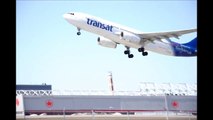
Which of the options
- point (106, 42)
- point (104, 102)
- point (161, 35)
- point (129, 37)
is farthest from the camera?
point (104, 102)

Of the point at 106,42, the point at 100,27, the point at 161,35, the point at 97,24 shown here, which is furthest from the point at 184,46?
the point at 97,24

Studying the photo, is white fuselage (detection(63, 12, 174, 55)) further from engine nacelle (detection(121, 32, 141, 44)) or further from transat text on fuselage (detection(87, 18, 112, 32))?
engine nacelle (detection(121, 32, 141, 44))

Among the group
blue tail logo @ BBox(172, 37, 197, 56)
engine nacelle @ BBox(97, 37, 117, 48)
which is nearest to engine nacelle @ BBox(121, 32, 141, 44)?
engine nacelle @ BBox(97, 37, 117, 48)

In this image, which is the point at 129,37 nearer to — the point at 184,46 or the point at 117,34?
the point at 117,34

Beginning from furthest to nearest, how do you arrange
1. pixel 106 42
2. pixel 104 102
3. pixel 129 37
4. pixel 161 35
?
1. pixel 104 102
2. pixel 161 35
3. pixel 106 42
4. pixel 129 37

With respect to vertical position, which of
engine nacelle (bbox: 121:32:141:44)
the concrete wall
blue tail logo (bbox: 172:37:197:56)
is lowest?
the concrete wall

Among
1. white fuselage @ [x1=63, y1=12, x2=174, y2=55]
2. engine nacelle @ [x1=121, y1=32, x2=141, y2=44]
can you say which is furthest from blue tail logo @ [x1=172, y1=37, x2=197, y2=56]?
engine nacelle @ [x1=121, y1=32, x2=141, y2=44]

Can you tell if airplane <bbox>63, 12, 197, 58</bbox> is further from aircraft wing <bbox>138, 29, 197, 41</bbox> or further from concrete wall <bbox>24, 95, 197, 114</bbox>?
concrete wall <bbox>24, 95, 197, 114</bbox>

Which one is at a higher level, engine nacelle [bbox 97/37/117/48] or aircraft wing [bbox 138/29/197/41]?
aircraft wing [bbox 138/29/197/41]

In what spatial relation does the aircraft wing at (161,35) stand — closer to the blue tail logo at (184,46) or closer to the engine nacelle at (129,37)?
the engine nacelle at (129,37)

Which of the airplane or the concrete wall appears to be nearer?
the concrete wall
